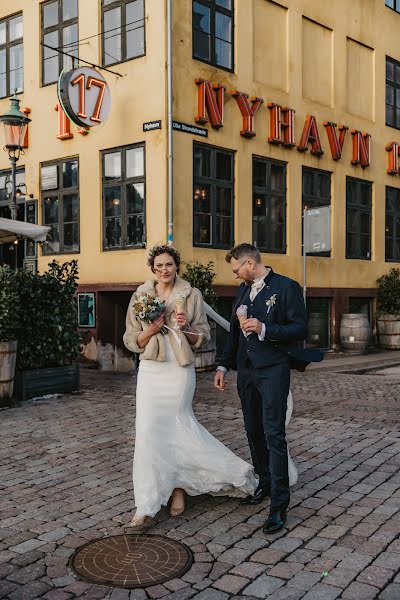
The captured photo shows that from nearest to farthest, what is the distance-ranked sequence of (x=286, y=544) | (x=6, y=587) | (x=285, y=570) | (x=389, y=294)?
(x=6, y=587) < (x=285, y=570) < (x=286, y=544) < (x=389, y=294)

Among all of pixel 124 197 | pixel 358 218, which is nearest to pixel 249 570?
pixel 124 197

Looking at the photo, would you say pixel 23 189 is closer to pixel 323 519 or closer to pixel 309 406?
pixel 309 406

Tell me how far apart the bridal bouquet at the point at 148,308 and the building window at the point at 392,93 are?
16479 millimetres

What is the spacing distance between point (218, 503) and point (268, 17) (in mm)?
13308

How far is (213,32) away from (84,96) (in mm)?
3233

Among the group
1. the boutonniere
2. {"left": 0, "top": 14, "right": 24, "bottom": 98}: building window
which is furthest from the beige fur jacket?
{"left": 0, "top": 14, "right": 24, "bottom": 98}: building window

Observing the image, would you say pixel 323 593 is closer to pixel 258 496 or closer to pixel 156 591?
pixel 156 591

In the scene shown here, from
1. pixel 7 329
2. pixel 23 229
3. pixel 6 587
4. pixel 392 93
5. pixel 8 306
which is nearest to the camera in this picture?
pixel 6 587

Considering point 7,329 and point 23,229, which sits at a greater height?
point 23,229

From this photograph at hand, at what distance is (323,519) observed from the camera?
14.6 feet

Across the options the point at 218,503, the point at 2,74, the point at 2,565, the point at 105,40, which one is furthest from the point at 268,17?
the point at 2,565

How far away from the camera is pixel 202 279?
12234mm

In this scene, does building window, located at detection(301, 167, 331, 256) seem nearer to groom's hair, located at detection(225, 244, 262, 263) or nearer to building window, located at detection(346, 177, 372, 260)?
building window, located at detection(346, 177, 372, 260)

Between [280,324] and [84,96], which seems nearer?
[280,324]
